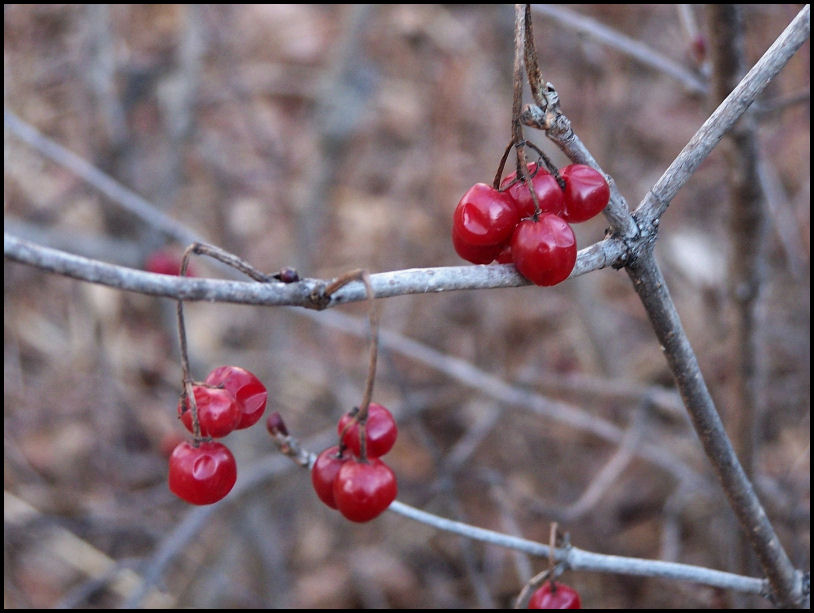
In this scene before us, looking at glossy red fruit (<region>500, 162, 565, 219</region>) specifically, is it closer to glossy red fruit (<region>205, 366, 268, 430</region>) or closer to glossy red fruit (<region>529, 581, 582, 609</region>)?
glossy red fruit (<region>205, 366, 268, 430</region>)

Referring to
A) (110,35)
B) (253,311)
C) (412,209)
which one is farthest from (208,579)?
(412,209)

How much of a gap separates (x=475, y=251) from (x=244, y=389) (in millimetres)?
398

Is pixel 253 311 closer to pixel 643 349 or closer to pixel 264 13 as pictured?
pixel 643 349

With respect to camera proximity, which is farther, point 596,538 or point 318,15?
point 318,15

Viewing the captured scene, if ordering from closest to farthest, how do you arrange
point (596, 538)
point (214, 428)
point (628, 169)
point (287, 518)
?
1. point (214, 428)
2. point (596, 538)
3. point (287, 518)
4. point (628, 169)

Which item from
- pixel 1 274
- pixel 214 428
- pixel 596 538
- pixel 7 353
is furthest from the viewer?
pixel 7 353

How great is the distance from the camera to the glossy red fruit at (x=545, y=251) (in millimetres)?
912

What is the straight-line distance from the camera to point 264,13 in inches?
231

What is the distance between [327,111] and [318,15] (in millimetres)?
3454

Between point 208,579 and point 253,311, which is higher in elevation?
point 253,311

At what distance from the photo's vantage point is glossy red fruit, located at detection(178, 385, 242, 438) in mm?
1070

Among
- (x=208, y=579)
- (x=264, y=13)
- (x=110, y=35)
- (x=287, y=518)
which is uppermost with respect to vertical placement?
(x=264, y=13)

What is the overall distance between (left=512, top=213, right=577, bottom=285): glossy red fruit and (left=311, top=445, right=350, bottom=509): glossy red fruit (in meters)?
0.41

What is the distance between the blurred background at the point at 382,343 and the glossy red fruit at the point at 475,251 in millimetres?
1100
